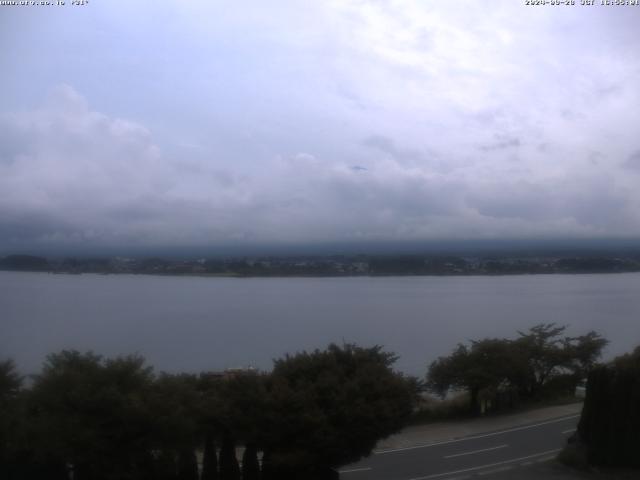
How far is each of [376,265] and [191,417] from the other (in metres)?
45.8

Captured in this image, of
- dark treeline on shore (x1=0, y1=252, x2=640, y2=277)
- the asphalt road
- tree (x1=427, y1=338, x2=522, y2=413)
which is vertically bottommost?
the asphalt road

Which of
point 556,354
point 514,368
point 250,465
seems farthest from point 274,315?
point 250,465

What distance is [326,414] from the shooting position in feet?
40.8

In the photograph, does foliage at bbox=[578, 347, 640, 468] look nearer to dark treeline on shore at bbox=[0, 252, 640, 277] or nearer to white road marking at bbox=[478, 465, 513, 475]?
white road marking at bbox=[478, 465, 513, 475]

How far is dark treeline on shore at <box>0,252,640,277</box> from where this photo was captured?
163 ft

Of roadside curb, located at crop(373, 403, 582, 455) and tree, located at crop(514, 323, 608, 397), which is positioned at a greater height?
tree, located at crop(514, 323, 608, 397)

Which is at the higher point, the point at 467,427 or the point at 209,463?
the point at 209,463

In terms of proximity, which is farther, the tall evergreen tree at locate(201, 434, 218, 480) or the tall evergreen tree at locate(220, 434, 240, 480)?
the tall evergreen tree at locate(220, 434, 240, 480)

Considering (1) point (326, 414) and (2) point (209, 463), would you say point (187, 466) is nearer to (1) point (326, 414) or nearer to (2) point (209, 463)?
(2) point (209, 463)

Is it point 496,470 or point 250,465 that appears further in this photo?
point 496,470

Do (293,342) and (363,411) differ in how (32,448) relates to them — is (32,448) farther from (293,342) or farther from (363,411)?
(293,342)

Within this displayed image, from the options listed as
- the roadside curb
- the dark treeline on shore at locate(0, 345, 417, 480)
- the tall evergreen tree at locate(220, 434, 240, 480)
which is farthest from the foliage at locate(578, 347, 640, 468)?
the tall evergreen tree at locate(220, 434, 240, 480)

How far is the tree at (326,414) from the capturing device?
12.2m

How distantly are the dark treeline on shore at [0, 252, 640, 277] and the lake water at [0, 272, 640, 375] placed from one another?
2.46 meters
